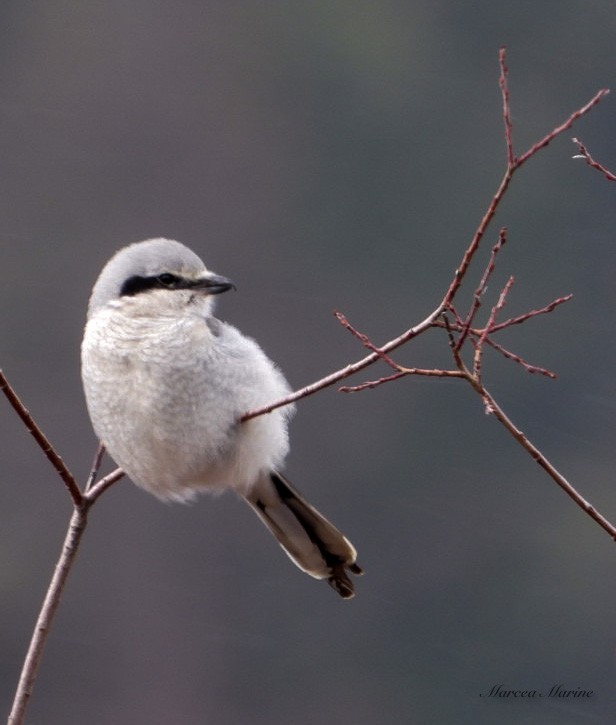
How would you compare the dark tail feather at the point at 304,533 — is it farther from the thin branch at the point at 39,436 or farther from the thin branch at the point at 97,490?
the thin branch at the point at 39,436

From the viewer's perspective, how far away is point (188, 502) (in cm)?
287

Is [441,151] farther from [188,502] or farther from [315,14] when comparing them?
[188,502]

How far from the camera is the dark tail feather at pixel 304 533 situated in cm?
288

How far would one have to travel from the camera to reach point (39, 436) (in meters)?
2.21

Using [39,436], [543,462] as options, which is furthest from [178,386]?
[543,462]

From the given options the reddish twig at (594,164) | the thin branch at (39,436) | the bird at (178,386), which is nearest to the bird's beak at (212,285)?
the bird at (178,386)

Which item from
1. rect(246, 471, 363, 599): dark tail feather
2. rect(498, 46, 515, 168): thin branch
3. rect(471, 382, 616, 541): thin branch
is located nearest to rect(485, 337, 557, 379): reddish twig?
rect(471, 382, 616, 541): thin branch

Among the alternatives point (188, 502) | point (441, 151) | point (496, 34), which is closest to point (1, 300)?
point (441, 151)

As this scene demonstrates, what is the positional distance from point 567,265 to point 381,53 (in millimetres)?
4416

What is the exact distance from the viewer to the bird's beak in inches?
107

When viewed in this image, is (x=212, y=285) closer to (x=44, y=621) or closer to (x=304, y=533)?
(x=304, y=533)

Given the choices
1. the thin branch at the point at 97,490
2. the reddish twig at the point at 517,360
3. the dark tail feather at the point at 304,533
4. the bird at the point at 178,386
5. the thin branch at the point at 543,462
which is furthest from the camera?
the dark tail feather at the point at 304,533

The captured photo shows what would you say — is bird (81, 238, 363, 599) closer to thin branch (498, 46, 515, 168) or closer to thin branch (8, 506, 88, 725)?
thin branch (8, 506, 88, 725)

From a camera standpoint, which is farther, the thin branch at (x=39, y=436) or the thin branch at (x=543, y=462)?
the thin branch at (x=39, y=436)
